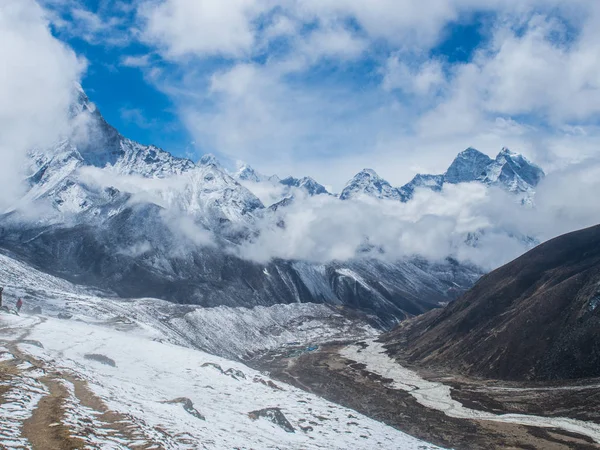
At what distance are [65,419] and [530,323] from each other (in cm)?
10799

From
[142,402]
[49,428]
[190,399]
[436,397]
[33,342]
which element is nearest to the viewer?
[49,428]

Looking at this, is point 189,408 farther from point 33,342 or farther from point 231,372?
point 231,372

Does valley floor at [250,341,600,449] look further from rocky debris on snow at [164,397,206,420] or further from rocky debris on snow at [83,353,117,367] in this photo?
rocky debris on snow at [83,353,117,367]

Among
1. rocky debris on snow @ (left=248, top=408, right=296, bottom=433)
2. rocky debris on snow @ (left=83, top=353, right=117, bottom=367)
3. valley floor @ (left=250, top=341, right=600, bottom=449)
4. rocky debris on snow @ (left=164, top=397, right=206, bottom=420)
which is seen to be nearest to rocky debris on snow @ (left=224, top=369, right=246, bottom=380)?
rocky debris on snow @ (left=83, top=353, right=117, bottom=367)

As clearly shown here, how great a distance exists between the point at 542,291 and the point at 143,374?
10857 centimetres

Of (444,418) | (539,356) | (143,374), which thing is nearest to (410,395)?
(444,418)

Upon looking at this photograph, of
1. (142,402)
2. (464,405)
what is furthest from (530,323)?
(142,402)

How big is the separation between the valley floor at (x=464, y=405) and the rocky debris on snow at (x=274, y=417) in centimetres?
2487

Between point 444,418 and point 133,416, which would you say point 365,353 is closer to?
point 444,418

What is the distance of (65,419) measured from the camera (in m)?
27.5

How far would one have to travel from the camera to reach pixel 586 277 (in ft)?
375

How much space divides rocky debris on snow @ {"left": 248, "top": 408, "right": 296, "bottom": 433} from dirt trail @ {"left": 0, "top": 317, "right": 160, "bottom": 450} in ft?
53.8

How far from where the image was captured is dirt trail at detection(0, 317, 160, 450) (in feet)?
80.2

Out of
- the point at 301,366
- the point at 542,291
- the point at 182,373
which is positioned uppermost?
the point at 542,291
